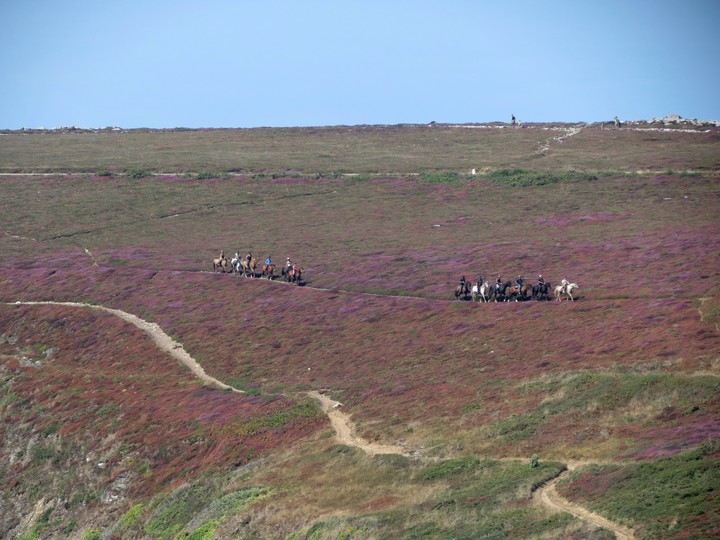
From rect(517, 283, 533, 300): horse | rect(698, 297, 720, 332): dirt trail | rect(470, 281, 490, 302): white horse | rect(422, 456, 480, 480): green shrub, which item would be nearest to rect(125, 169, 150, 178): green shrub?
rect(470, 281, 490, 302): white horse

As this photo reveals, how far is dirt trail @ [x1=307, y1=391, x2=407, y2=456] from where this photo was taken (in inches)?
1761

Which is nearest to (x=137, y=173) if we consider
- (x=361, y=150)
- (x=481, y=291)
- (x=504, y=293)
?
(x=361, y=150)

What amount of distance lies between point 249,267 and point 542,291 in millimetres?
28582

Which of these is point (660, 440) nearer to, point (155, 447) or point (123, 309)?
point (155, 447)

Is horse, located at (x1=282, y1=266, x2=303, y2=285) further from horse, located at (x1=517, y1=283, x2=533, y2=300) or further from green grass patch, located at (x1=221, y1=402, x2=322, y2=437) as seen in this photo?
green grass patch, located at (x1=221, y1=402, x2=322, y2=437)

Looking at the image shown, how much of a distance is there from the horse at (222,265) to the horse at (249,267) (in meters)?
2.25

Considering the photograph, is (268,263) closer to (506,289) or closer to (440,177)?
(506,289)

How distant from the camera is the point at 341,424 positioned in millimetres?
49938

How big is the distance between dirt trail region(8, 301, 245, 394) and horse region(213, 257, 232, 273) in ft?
37.6

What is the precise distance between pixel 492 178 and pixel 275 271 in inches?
1986

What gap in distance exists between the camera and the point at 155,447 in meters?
52.4

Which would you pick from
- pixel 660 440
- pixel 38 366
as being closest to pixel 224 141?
pixel 38 366

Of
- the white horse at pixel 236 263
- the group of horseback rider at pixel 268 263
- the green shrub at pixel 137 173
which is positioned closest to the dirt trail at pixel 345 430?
the group of horseback rider at pixel 268 263

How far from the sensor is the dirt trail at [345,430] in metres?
44.7
